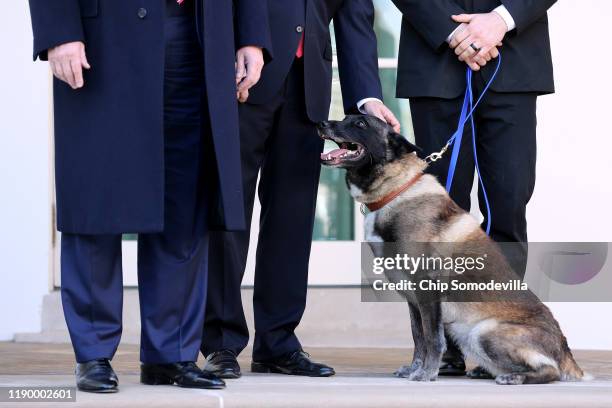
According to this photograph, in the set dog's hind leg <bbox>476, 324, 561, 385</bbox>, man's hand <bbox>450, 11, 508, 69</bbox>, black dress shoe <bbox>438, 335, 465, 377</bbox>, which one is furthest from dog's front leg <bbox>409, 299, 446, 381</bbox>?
man's hand <bbox>450, 11, 508, 69</bbox>

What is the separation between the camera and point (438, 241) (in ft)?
13.3

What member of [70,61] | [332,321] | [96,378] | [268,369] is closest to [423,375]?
[268,369]

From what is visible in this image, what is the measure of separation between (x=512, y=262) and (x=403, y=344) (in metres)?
1.68

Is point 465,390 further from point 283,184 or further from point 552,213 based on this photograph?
point 552,213

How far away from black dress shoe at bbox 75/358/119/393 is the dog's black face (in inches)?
42.5

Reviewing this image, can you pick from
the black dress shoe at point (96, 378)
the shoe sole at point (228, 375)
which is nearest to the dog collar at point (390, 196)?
the shoe sole at point (228, 375)

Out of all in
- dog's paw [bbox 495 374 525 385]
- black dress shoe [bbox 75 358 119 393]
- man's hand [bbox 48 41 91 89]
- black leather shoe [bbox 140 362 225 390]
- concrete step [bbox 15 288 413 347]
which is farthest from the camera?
concrete step [bbox 15 288 413 347]

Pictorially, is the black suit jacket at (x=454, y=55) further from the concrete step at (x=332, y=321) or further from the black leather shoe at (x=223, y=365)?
the concrete step at (x=332, y=321)

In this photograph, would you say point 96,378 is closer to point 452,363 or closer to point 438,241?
point 438,241

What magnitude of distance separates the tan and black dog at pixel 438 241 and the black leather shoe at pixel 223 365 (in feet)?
1.98

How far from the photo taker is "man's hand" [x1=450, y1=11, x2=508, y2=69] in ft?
13.9

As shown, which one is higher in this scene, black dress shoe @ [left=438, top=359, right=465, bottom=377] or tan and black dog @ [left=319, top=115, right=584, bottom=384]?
tan and black dog @ [left=319, top=115, right=584, bottom=384]

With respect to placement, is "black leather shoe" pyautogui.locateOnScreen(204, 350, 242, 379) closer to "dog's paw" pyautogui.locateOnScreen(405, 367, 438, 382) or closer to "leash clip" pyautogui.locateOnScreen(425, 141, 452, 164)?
"dog's paw" pyautogui.locateOnScreen(405, 367, 438, 382)

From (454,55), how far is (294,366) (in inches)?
51.0
